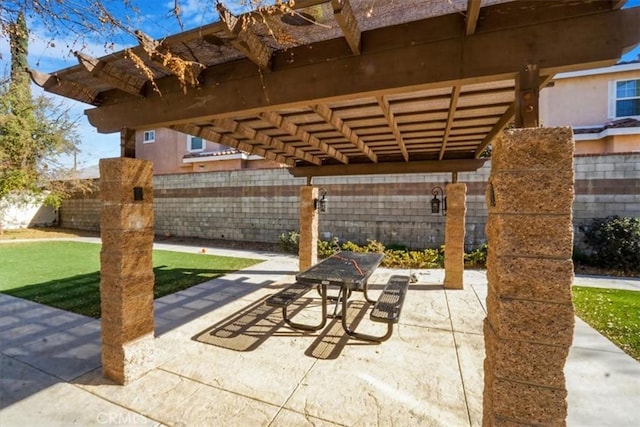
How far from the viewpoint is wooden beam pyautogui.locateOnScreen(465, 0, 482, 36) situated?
1728 mm

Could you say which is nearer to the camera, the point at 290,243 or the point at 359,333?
the point at 359,333

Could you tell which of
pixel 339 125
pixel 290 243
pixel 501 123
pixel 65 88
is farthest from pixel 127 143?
pixel 290 243

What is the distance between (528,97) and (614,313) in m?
5.06

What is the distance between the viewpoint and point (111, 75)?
269 cm

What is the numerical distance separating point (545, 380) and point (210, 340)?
3519 millimetres

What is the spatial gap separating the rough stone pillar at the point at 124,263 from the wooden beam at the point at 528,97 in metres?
3.33

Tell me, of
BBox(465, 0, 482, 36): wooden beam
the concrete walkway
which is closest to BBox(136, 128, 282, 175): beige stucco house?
the concrete walkway

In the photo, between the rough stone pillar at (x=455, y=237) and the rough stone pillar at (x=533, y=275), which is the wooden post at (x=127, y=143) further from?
the rough stone pillar at (x=455, y=237)

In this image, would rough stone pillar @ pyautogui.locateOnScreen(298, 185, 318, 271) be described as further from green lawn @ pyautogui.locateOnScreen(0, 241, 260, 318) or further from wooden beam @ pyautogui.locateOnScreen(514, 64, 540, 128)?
wooden beam @ pyautogui.locateOnScreen(514, 64, 540, 128)

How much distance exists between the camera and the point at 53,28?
2158 millimetres

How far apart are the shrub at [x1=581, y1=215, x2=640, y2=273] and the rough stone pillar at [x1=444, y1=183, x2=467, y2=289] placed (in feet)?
15.1

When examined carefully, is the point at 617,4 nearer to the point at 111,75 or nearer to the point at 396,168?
the point at 111,75

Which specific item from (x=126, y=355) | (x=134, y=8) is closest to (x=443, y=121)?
(x=134, y=8)

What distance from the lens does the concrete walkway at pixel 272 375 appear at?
8.21ft
